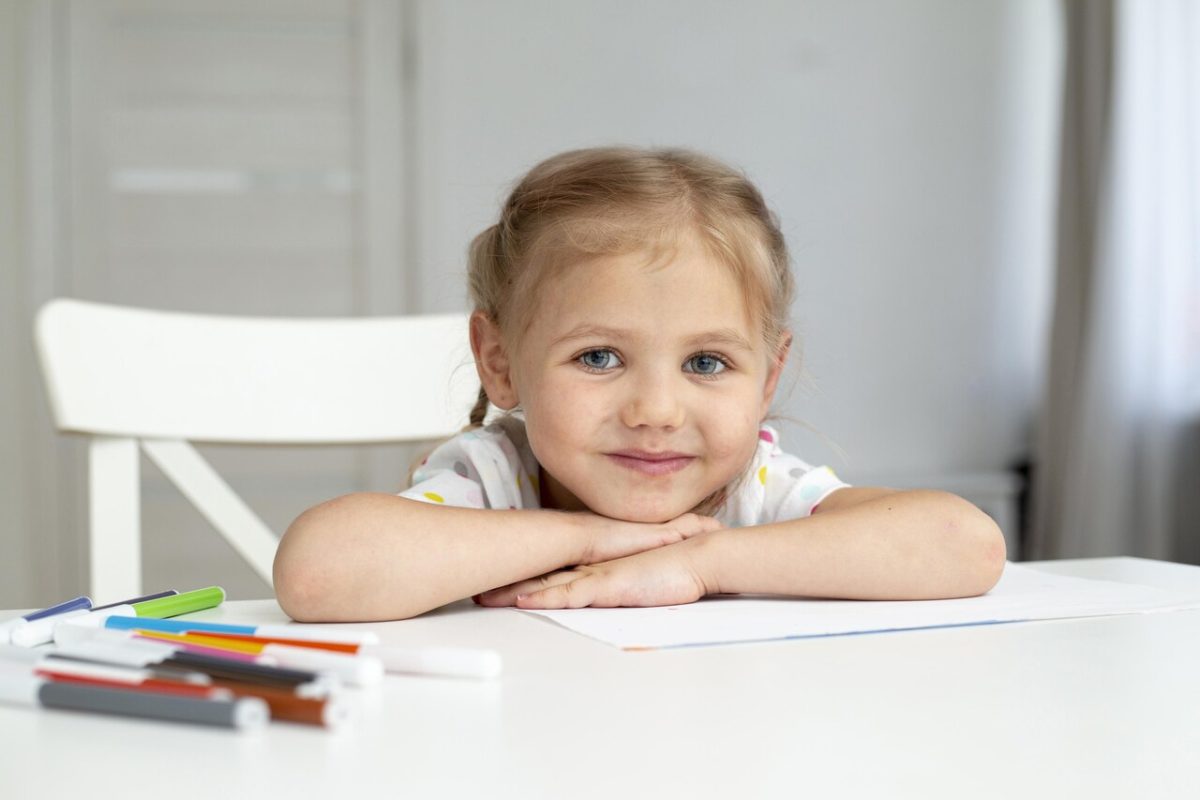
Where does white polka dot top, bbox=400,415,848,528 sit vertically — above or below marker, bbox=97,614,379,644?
above

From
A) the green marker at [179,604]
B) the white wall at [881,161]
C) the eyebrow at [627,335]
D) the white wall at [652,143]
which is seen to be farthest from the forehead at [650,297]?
the white wall at [881,161]

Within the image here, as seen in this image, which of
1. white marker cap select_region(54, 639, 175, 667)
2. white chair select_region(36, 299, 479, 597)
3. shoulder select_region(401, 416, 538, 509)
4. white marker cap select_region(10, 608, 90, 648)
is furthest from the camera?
white chair select_region(36, 299, 479, 597)

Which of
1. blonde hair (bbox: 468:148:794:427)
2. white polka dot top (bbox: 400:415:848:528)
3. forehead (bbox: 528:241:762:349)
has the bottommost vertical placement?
white polka dot top (bbox: 400:415:848:528)

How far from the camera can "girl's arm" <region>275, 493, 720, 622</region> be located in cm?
70

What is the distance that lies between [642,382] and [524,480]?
19cm

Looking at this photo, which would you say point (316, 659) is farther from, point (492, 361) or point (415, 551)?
point (492, 361)

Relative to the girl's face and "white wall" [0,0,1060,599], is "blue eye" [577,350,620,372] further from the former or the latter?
"white wall" [0,0,1060,599]

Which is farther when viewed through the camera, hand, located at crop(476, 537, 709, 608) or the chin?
the chin

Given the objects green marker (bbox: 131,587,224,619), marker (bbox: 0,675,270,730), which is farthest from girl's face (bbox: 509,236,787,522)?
marker (bbox: 0,675,270,730)

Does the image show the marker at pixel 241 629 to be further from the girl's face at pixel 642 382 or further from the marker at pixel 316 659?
the girl's face at pixel 642 382

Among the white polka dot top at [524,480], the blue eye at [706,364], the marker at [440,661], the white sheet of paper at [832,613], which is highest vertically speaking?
the blue eye at [706,364]

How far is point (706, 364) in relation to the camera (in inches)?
Answer: 34.8

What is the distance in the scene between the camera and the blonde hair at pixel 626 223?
0.88m

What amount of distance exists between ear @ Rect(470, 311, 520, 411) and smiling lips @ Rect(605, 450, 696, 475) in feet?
0.46
